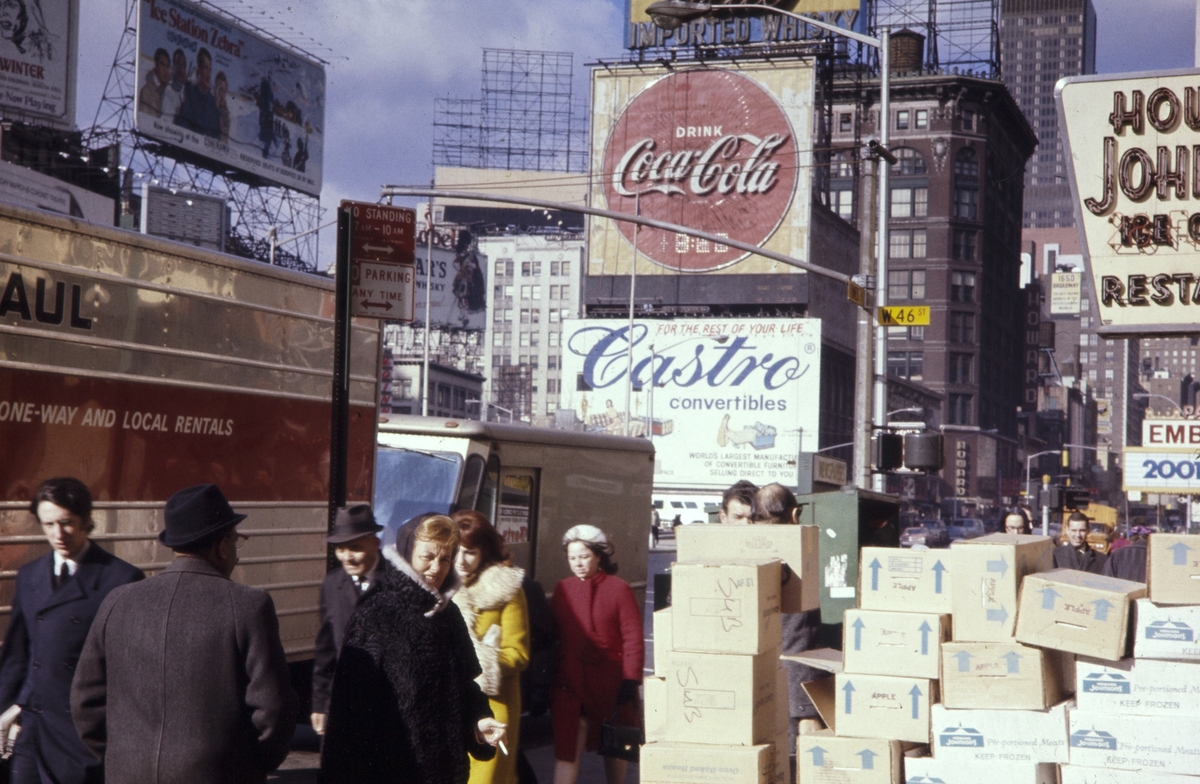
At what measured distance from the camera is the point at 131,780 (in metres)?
4.39

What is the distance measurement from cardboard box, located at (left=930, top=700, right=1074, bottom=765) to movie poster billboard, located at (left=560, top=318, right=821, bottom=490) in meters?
64.7

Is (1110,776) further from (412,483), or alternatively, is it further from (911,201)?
(911,201)

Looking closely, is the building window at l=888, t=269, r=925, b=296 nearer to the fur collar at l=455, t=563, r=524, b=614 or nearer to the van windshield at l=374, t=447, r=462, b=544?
the van windshield at l=374, t=447, r=462, b=544

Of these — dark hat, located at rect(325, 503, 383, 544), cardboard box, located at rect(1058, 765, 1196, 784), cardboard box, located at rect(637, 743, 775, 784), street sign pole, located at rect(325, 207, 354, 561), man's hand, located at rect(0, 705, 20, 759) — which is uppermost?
street sign pole, located at rect(325, 207, 354, 561)

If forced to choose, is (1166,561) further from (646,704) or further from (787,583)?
(646,704)

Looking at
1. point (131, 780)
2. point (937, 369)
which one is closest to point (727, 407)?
point (937, 369)

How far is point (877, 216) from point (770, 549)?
9.86 metres

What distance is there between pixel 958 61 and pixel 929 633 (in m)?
117

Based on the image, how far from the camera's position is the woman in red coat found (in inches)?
310

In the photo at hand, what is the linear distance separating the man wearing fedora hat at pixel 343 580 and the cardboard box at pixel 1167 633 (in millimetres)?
3558

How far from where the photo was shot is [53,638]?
548cm

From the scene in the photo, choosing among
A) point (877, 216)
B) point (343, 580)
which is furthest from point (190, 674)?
point (877, 216)

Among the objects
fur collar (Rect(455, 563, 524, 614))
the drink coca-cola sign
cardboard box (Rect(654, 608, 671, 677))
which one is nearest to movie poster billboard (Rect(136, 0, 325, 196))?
the drink coca-cola sign

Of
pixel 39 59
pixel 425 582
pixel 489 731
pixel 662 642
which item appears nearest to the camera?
pixel 425 582
